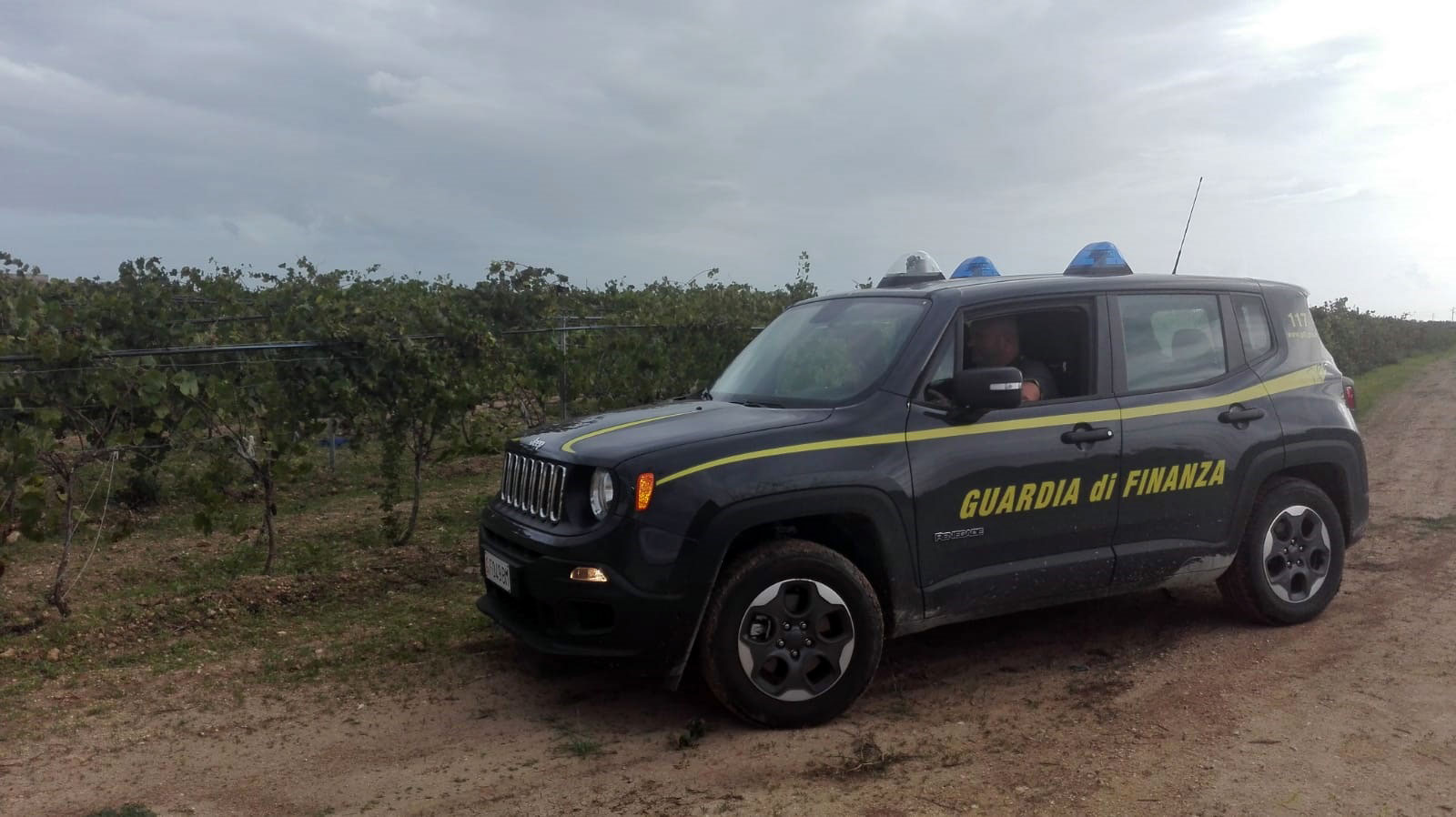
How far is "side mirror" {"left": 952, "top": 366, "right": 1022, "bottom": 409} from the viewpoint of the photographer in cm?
470

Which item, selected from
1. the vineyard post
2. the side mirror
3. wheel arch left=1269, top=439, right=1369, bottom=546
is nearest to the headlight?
the side mirror

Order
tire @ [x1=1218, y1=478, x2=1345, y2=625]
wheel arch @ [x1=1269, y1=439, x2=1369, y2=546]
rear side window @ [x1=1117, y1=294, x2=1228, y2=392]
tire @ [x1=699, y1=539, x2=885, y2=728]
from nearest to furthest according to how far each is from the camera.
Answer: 1. tire @ [x1=699, y1=539, x2=885, y2=728]
2. rear side window @ [x1=1117, y1=294, x2=1228, y2=392]
3. tire @ [x1=1218, y1=478, x2=1345, y2=625]
4. wheel arch @ [x1=1269, y1=439, x2=1369, y2=546]

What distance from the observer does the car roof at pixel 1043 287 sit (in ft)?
17.2

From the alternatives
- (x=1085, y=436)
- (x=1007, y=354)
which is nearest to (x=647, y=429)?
(x=1007, y=354)

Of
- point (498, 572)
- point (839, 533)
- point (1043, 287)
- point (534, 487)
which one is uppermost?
point (1043, 287)

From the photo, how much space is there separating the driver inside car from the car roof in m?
0.14

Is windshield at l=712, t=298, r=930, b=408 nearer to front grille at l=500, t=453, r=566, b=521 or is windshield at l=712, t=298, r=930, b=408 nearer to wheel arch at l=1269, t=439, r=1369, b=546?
front grille at l=500, t=453, r=566, b=521

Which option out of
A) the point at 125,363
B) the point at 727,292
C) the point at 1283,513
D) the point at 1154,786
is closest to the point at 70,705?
the point at 125,363

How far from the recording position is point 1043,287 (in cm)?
536

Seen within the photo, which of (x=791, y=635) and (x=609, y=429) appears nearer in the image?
(x=791, y=635)

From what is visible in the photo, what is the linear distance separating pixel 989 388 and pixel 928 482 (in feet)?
1.57

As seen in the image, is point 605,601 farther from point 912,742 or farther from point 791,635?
point 912,742

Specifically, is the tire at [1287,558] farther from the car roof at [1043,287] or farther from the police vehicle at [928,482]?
the car roof at [1043,287]

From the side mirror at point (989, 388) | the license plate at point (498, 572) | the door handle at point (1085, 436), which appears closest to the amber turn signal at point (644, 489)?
the license plate at point (498, 572)
